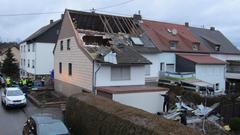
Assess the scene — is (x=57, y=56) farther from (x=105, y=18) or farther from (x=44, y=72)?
(x=44, y=72)

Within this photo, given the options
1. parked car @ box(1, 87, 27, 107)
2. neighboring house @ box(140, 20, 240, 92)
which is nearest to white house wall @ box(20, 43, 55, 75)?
neighboring house @ box(140, 20, 240, 92)

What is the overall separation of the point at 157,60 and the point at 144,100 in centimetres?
1171

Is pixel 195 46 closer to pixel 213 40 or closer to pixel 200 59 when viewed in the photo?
pixel 200 59

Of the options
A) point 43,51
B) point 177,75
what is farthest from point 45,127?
point 43,51

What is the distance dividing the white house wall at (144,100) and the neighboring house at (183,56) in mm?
8647

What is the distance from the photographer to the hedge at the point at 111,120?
10059 mm

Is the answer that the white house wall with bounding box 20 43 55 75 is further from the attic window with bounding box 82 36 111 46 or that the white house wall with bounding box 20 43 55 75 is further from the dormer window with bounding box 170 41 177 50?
the attic window with bounding box 82 36 111 46

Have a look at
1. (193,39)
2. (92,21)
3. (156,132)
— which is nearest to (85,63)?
(92,21)

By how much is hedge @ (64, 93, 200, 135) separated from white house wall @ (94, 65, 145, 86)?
6946 mm

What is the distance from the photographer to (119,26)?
107ft

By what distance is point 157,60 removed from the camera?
3475 cm

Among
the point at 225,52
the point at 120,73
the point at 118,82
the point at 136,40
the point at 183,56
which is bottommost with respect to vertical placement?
the point at 118,82

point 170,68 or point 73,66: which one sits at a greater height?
point 73,66

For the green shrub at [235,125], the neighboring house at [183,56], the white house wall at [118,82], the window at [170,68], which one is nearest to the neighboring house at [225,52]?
the neighboring house at [183,56]
